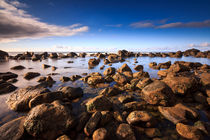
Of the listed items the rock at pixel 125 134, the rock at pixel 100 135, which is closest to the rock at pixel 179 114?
the rock at pixel 125 134

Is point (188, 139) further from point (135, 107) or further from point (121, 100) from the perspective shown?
point (121, 100)

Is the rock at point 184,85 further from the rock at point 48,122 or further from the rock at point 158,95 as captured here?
the rock at point 48,122

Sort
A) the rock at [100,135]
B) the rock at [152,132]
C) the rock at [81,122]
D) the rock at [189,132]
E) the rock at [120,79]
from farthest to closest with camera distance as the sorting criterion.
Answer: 1. the rock at [120,79]
2. the rock at [81,122]
3. the rock at [152,132]
4. the rock at [189,132]
5. the rock at [100,135]

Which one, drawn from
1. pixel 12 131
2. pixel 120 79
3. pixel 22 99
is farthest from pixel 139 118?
pixel 22 99

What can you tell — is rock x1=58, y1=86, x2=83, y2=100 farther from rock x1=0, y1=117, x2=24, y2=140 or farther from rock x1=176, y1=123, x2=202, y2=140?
rock x1=176, y1=123, x2=202, y2=140

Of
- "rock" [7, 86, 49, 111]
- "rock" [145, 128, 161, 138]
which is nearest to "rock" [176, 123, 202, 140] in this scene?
"rock" [145, 128, 161, 138]

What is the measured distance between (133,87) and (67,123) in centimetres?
781

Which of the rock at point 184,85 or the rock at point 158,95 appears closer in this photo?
the rock at point 158,95

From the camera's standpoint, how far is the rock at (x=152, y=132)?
494 cm

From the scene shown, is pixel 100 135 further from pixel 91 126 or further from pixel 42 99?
pixel 42 99

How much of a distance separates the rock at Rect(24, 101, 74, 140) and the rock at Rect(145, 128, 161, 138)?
4155 millimetres

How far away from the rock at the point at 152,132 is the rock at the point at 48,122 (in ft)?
13.6

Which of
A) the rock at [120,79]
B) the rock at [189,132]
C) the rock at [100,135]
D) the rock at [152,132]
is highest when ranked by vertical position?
the rock at [120,79]

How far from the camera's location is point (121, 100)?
811 centimetres
